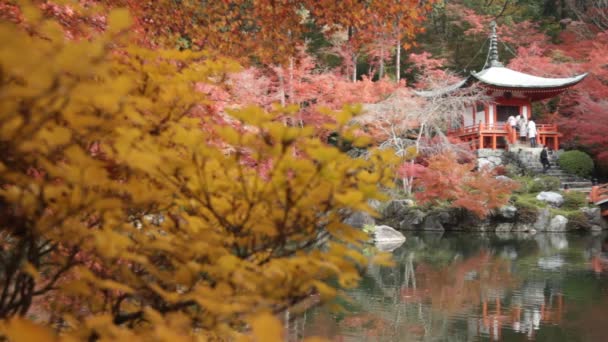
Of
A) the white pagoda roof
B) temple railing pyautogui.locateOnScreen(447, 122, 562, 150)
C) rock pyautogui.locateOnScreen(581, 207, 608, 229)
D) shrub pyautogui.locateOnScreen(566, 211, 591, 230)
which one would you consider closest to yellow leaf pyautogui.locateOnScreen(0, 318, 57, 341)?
shrub pyautogui.locateOnScreen(566, 211, 591, 230)

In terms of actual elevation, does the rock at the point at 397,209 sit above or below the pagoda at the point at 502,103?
below

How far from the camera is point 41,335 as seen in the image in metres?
0.66

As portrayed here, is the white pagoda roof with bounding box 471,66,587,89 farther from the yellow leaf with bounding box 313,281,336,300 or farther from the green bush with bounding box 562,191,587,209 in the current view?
the yellow leaf with bounding box 313,281,336,300

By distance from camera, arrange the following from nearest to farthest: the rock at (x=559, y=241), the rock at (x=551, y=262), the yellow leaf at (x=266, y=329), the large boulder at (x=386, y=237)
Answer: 1. the yellow leaf at (x=266, y=329)
2. the rock at (x=551, y=262)
3. the rock at (x=559, y=241)
4. the large boulder at (x=386, y=237)

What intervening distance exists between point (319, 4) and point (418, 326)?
3.02 metres

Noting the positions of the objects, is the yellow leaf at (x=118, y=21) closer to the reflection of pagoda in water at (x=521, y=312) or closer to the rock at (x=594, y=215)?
the reflection of pagoda in water at (x=521, y=312)

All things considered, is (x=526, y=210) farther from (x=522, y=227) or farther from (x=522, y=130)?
(x=522, y=130)

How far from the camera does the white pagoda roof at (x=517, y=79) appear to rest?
640 inches

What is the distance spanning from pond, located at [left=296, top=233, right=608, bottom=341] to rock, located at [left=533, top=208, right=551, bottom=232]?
3042 millimetres

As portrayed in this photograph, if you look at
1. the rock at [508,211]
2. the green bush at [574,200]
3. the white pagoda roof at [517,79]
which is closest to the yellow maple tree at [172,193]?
the rock at [508,211]

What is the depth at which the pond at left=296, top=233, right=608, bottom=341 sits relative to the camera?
14.6ft

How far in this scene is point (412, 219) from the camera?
43.4 feet

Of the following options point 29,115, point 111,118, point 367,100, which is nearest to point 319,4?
point 111,118

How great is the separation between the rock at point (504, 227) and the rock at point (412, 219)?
187cm
